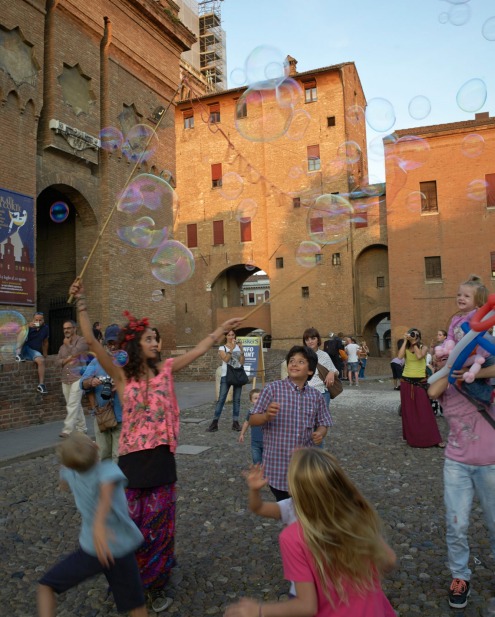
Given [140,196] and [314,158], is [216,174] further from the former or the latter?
[140,196]

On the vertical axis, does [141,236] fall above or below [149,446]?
above

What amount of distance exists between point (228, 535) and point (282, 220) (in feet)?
104

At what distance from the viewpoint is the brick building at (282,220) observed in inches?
1320

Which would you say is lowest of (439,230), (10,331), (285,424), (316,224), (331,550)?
(331,550)

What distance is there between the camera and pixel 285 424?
3.69 meters

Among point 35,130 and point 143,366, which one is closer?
point 143,366

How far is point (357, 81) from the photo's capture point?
36312mm

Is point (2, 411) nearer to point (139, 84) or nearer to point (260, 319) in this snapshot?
point (139, 84)

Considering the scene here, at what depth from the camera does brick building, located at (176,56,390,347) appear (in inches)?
1320

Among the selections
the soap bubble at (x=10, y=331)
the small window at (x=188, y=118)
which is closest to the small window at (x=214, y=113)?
the small window at (x=188, y=118)

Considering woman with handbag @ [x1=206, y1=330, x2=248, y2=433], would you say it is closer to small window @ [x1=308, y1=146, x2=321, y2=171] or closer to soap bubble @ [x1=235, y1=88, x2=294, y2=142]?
soap bubble @ [x1=235, y1=88, x2=294, y2=142]

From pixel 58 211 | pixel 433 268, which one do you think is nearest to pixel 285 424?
pixel 58 211

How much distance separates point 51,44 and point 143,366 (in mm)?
17288

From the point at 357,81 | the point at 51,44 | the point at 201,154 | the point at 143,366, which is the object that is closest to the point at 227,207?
the point at 201,154
